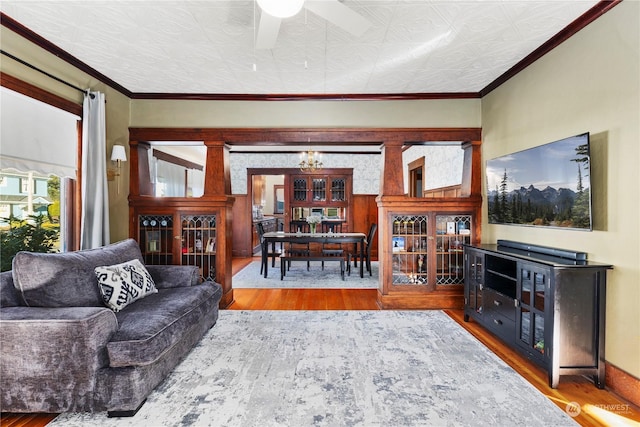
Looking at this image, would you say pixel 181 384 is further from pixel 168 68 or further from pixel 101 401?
pixel 168 68

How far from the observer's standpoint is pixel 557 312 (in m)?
2.25

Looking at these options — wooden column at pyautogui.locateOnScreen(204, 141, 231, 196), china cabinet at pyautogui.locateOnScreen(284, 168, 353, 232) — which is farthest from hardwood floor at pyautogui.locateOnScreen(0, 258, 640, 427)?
china cabinet at pyautogui.locateOnScreen(284, 168, 353, 232)

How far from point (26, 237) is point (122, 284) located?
104cm

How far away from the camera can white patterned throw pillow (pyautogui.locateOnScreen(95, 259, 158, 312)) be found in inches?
96.1

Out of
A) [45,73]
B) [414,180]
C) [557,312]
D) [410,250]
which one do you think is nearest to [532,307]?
[557,312]

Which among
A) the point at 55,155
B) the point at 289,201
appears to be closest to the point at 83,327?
the point at 55,155

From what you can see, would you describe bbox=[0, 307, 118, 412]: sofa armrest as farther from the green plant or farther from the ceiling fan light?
the ceiling fan light

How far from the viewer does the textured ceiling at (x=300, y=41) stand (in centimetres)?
233

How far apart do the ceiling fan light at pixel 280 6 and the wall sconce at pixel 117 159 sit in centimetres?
276

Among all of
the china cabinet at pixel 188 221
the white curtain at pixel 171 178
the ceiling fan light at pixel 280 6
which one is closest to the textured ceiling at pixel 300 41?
the ceiling fan light at pixel 280 6

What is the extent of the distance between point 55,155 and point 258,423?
9.67 feet

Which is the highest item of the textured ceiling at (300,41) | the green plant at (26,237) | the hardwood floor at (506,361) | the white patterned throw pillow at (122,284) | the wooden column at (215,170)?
the textured ceiling at (300,41)

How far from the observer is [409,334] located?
3188mm

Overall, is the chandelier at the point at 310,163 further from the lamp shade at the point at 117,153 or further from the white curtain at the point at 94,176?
the white curtain at the point at 94,176
